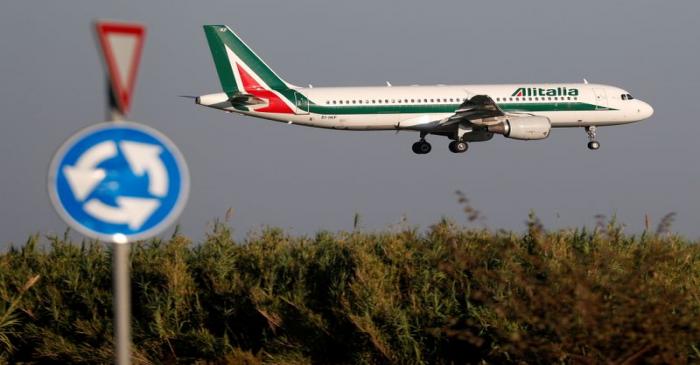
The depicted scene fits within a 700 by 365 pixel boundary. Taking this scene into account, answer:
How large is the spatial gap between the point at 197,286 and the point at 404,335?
291cm

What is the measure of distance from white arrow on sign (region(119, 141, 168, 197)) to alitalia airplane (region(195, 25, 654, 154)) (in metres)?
34.4

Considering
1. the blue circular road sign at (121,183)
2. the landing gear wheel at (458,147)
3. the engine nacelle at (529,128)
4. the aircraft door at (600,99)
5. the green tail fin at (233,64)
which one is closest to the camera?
the blue circular road sign at (121,183)

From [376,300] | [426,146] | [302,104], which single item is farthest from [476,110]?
[376,300]

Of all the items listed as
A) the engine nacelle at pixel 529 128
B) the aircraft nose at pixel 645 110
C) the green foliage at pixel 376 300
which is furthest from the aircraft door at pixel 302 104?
the green foliage at pixel 376 300

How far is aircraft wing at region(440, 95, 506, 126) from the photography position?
42531 millimetres

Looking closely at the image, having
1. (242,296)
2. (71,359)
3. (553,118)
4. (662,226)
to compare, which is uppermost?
(553,118)

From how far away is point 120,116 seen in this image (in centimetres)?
734

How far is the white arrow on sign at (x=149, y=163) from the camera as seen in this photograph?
23.8ft

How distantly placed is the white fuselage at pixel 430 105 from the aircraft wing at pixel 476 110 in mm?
387

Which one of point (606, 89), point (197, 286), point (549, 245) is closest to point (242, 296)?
point (197, 286)

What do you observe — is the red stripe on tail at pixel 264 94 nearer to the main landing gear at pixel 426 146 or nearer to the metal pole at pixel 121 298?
the main landing gear at pixel 426 146

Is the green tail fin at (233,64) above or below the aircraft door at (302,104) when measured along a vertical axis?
above

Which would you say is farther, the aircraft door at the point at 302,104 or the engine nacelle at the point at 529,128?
the aircraft door at the point at 302,104

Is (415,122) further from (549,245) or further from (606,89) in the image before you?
(549,245)
